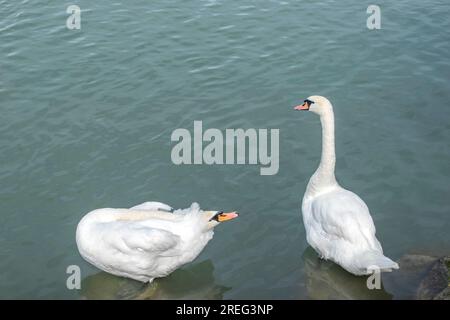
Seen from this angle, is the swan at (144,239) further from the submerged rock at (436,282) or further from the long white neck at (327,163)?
the submerged rock at (436,282)

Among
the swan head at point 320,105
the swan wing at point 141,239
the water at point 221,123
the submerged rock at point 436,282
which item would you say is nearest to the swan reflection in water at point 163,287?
the water at point 221,123

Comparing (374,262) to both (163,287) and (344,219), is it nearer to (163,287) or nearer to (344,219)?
(344,219)

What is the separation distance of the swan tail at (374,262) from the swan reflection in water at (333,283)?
66cm

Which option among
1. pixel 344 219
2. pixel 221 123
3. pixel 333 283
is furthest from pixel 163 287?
pixel 221 123

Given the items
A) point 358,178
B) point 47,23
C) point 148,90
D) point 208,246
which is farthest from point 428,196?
point 47,23

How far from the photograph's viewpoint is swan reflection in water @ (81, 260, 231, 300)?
31.4 feet

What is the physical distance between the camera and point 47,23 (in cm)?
1709

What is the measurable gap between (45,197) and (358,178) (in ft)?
18.2

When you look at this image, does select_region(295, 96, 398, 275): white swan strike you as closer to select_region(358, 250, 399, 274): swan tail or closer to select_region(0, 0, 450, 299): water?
select_region(358, 250, 399, 274): swan tail

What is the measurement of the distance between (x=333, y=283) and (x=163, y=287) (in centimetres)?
253

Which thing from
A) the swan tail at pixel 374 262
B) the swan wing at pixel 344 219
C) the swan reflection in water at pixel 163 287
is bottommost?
the swan reflection in water at pixel 163 287

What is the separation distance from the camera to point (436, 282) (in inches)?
357

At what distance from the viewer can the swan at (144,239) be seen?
8.99 metres

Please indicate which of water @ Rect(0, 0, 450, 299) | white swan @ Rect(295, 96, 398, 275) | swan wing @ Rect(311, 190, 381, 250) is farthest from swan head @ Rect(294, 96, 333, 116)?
water @ Rect(0, 0, 450, 299)
